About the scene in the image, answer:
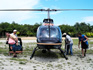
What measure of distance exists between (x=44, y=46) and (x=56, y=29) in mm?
1536

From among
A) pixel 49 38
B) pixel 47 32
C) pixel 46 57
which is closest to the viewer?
pixel 49 38

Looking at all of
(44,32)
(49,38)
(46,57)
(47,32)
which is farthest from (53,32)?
(46,57)

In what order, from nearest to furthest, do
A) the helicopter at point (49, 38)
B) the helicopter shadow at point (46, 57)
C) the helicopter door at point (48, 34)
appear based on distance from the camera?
1. the helicopter at point (49, 38)
2. the helicopter shadow at point (46, 57)
3. the helicopter door at point (48, 34)

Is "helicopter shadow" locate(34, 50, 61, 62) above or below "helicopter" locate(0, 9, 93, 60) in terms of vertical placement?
below

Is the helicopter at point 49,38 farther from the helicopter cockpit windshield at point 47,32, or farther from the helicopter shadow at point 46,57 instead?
the helicopter shadow at point 46,57

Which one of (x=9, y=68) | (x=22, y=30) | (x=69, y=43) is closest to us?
(x=9, y=68)

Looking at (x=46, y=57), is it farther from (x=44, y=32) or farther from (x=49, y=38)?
(x=44, y=32)

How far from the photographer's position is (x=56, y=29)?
8336mm

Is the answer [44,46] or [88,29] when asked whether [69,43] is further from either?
[88,29]

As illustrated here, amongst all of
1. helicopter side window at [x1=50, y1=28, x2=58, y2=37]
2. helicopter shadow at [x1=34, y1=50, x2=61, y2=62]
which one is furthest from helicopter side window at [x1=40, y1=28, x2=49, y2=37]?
helicopter shadow at [x1=34, y1=50, x2=61, y2=62]

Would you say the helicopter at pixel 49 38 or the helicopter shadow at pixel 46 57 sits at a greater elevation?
the helicopter at pixel 49 38

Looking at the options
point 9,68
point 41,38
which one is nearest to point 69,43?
point 41,38

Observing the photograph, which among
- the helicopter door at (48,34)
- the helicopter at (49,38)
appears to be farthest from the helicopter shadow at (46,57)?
the helicopter door at (48,34)

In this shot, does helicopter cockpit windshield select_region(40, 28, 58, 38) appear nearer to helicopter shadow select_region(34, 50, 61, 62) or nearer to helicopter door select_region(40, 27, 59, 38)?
helicopter door select_region(40, 27, 59, 38)
